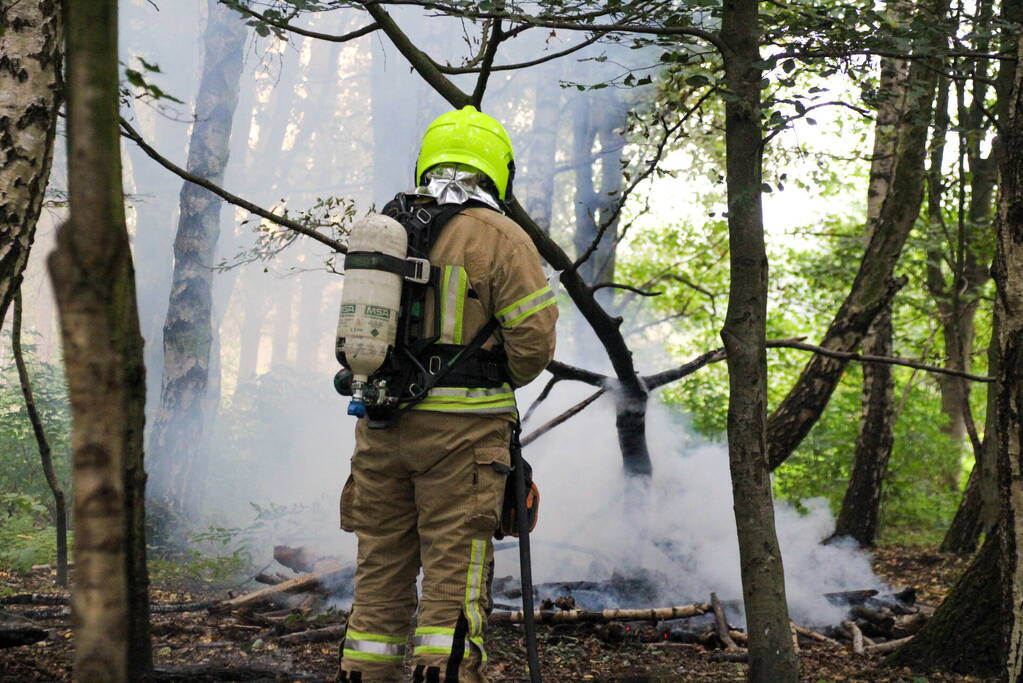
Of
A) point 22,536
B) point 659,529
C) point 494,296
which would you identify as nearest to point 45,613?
point 22,536

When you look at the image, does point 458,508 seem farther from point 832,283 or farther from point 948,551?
point 832,283

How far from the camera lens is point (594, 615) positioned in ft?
17.1

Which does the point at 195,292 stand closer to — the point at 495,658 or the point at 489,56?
the point at 489,56

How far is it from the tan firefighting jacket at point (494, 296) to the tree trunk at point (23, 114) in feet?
4.80

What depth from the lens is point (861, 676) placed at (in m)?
4.21

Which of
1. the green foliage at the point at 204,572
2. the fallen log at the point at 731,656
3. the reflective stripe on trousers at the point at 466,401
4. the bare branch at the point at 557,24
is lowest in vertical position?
the green foliage at the point at 204,572

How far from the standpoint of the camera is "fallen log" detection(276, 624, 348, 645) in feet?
16.1

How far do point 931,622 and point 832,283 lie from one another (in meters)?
9.54

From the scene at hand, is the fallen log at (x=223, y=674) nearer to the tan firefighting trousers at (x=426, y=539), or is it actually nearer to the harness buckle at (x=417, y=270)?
the tan firefighting trousers at (x=426, y=539)

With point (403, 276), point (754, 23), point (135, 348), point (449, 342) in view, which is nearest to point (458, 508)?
point (449, 342)

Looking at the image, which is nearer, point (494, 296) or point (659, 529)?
point (494, 296)

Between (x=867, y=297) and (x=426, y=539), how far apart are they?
486 cm

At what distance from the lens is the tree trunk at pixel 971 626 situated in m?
3.91

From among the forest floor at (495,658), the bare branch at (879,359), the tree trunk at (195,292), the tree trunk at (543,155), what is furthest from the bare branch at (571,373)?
the tree trunk at (543,155)
